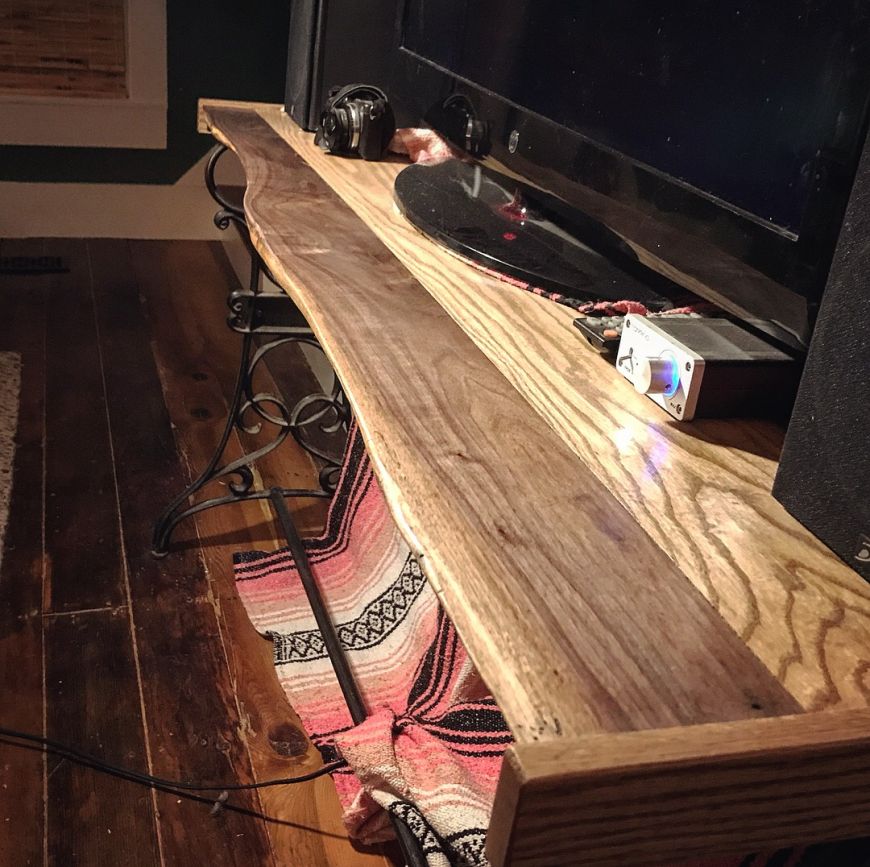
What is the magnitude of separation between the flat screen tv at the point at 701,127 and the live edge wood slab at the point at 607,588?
131 millimetres

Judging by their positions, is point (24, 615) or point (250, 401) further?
point (250, 401)

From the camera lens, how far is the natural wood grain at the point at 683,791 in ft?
1.46

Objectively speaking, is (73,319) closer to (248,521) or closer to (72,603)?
(248,521)

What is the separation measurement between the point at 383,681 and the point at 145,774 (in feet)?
1.14

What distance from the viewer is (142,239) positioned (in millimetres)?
3361

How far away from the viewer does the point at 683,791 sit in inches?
18.2

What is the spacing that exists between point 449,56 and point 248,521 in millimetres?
945

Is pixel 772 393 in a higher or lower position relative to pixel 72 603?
higher

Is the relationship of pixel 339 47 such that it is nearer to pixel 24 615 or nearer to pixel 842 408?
pixel 24 615

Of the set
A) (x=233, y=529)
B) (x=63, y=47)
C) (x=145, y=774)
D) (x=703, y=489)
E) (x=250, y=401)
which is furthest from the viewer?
(x=63, y=47)

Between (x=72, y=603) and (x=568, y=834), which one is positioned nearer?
(x=568, y=834)

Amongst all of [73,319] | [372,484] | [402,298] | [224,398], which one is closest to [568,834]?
[402,298]

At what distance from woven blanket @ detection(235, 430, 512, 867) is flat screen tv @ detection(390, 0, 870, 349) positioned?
47cm

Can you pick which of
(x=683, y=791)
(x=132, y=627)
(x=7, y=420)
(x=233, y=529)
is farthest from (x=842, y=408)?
(x=7, y=420)
